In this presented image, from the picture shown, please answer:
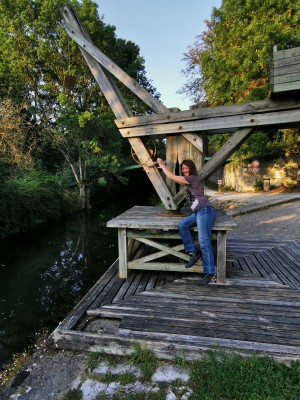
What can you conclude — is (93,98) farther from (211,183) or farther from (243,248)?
(211,183)

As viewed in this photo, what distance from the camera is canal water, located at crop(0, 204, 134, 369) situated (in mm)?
4383

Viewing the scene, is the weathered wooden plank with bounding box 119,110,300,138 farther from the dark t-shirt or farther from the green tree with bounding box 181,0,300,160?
the green tree with bounding box 181,0,300,160

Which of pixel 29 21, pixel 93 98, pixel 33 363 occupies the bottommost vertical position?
pixel 33 363

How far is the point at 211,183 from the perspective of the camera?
26000mm

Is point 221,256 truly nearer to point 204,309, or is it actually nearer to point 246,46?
point 204,309

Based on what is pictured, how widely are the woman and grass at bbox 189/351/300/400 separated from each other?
135 centimetres

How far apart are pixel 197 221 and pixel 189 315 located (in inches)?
46.0

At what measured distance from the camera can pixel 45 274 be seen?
21.8ft

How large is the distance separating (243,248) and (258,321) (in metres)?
2.64

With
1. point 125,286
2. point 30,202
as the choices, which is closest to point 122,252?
point 125,286

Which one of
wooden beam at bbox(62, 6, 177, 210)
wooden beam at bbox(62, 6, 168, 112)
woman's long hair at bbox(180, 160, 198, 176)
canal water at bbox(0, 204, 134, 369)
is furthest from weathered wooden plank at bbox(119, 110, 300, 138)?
canal water at bbox(0, 204, 134, 369)

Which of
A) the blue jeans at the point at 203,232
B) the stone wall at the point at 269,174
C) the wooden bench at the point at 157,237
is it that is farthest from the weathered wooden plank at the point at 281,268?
the stone wall at the point at 269,174

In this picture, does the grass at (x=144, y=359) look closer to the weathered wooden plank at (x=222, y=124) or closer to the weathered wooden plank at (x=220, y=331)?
the weathered wooden plank at (x=220, y=331)

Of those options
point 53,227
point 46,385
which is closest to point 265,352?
point 46,385
